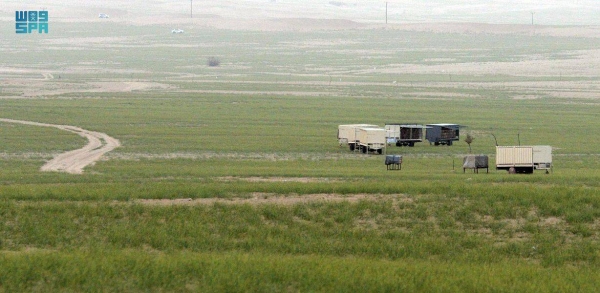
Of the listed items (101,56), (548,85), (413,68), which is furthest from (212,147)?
(101,56)

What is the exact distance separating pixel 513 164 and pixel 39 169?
810 inches

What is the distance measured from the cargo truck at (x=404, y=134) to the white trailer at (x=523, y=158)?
1544 centimetres

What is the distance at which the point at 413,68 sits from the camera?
486 ft

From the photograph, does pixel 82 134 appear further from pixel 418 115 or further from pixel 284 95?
pixel 284 95

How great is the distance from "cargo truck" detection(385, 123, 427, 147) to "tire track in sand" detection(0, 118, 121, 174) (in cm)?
1579

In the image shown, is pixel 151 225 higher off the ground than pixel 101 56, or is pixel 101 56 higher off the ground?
pixel 101 56

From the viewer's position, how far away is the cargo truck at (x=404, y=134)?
57.2m

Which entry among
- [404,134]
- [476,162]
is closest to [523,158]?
[476,162]

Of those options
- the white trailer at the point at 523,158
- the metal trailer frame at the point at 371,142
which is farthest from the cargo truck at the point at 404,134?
the white trailer at the point at 523,158

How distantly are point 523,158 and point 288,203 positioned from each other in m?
21.6

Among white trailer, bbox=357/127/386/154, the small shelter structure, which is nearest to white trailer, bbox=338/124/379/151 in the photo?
white trailer, bbox=357/127/386/154

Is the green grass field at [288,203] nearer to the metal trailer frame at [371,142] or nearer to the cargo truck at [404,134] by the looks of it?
the metal trailer frame at [371,142]

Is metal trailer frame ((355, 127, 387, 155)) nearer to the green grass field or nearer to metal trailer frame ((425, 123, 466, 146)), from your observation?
the green grass field

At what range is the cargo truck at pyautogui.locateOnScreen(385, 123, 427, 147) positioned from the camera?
57.2 meters
